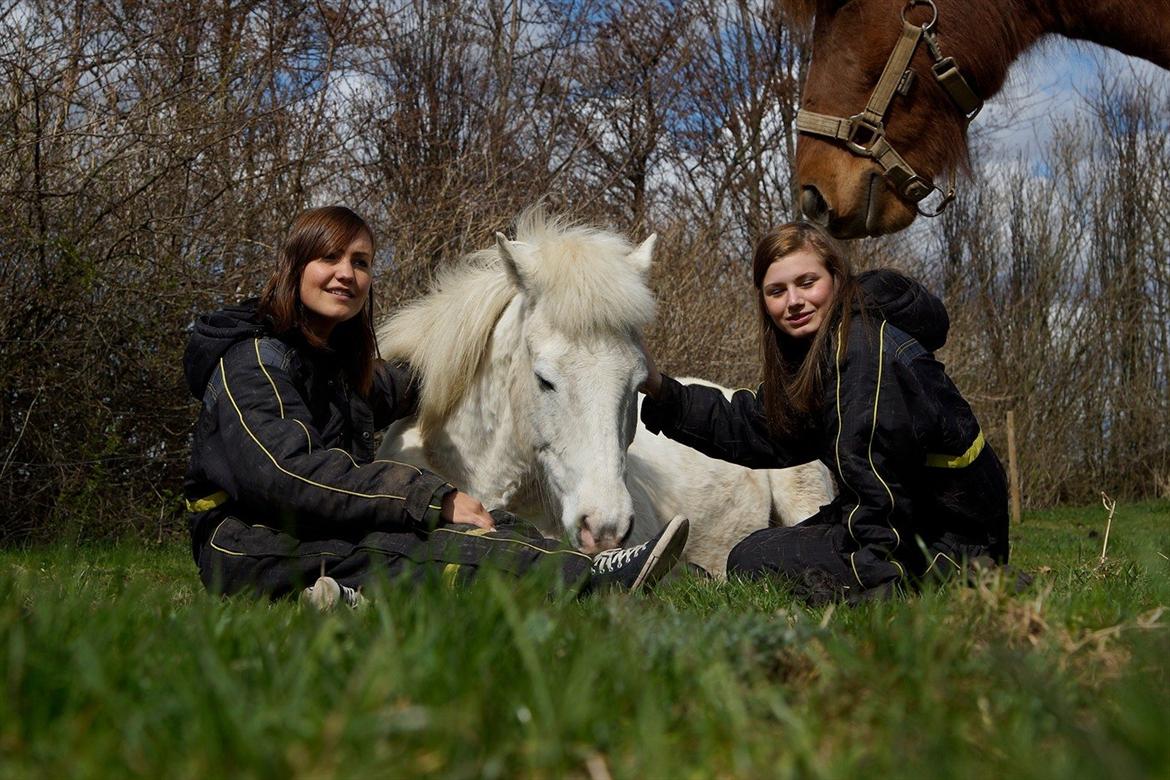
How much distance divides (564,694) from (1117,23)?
3940 millimetres

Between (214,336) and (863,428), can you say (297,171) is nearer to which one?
(214,336)

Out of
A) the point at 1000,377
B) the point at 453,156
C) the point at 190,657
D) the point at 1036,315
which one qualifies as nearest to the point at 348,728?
the point at 190,657

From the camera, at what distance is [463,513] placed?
3.49 m

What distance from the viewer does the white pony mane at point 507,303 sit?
3822 millimetres

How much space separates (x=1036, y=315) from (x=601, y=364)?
69.8ft

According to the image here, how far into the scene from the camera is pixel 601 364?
376 cm

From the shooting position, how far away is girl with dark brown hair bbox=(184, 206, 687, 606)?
3.43 m

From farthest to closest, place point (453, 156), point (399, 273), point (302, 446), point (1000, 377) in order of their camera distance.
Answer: point (1000, 377)
point (453, 156)
point (399, 273)
point (302, 446)

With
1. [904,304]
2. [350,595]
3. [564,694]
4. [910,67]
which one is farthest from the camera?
[910,67]

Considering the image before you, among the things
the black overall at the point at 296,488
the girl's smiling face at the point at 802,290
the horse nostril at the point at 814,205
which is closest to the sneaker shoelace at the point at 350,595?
the black overall at the point at 296,488

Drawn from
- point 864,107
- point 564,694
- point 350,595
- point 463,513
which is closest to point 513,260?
point 463,513

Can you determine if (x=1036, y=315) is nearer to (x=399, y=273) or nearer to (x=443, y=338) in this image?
(x=399, y=273)

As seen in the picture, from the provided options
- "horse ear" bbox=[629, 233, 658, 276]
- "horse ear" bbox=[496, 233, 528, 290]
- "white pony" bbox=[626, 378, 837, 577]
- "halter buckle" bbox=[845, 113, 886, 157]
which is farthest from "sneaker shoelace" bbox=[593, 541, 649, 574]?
"halter buckle" bbox=[845, 113, 886, 157]

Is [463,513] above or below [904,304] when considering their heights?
below
